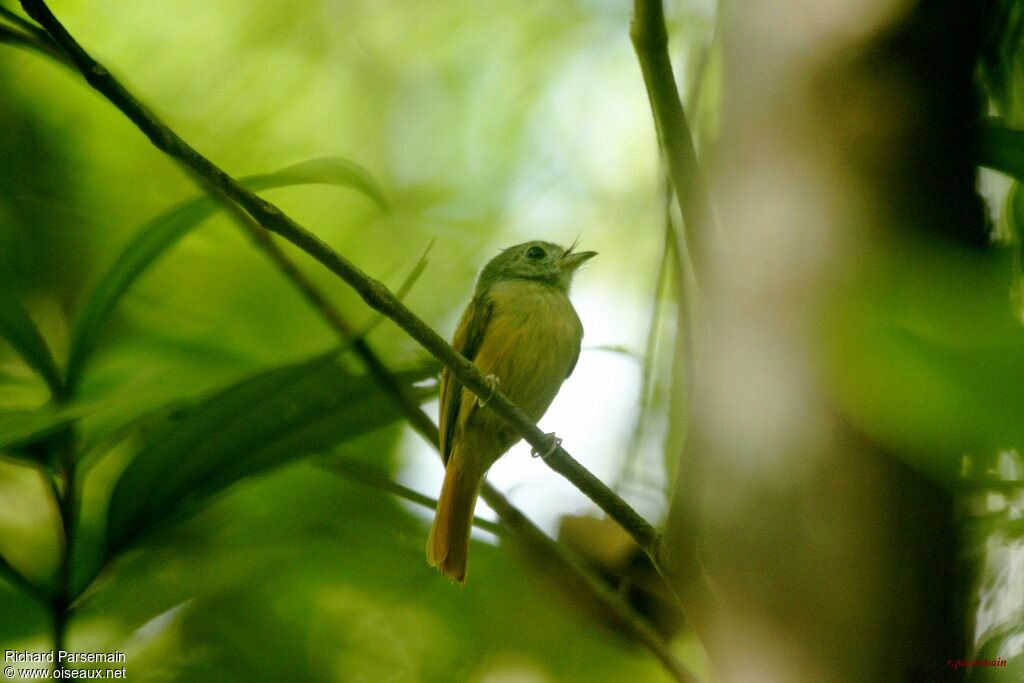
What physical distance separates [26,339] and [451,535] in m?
1.42

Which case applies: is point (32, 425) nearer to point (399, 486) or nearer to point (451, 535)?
point (399, 486)

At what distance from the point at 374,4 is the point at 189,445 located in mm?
3296

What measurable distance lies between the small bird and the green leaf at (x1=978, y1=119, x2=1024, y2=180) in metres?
1.98

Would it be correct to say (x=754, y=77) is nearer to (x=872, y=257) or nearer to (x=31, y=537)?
(x=872, y=257)

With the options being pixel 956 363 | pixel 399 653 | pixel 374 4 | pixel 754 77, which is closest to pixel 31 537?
pixel 399 653

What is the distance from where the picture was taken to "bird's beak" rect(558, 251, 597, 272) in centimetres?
384

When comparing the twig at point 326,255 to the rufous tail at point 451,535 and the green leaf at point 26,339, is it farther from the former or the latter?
the rufous tail at point 451,535

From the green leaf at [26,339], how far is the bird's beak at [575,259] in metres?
2.49

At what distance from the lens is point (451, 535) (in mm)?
2682

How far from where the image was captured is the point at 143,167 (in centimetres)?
277

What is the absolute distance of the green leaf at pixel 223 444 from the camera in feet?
5.22

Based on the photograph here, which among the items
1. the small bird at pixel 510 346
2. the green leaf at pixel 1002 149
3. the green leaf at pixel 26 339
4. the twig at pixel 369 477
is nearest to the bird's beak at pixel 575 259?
the small bird at pixel 510 346

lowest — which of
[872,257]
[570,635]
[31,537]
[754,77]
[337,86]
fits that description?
[570,635]

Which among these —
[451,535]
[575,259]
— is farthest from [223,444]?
[575,259]
